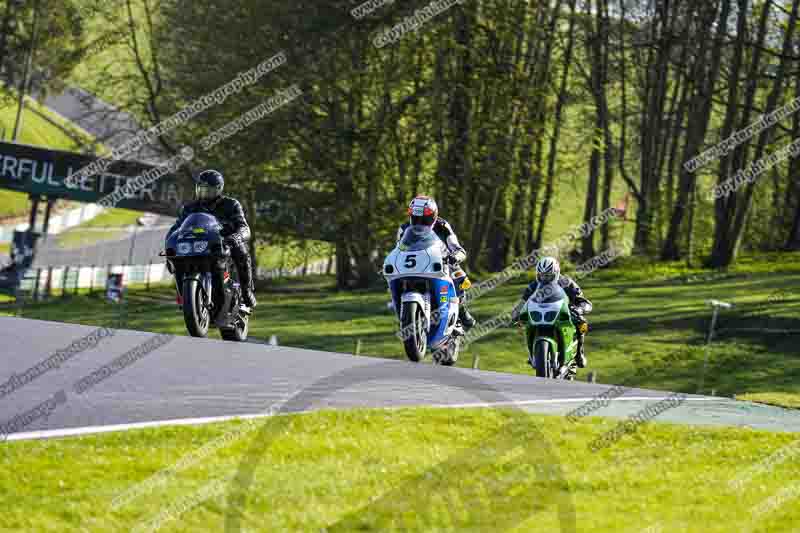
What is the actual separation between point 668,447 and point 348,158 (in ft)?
105

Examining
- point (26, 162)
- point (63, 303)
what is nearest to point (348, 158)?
point (63, 303)

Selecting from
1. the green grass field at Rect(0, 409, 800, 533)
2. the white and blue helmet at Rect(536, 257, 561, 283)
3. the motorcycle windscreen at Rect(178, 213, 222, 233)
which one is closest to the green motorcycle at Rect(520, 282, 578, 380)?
the white and blue helmet at Rect(536, 257, 561, 283)

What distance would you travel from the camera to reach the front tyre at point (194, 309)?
48.3 ft

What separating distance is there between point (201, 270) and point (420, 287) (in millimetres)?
2566

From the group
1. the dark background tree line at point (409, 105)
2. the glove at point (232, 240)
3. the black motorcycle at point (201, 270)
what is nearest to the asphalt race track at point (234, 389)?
the black motorcycle at point (201, 270)

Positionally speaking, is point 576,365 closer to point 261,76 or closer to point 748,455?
point 748,455

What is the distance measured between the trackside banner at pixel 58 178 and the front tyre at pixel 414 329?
35961mm

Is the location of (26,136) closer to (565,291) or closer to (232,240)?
(565,291)

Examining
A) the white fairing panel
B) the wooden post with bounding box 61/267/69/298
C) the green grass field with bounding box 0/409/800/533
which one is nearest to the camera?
the green grass field with bounding box 0/409/800/533

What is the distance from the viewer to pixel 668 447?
9.34 metres

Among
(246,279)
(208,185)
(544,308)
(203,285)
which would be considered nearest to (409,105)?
(544,308)

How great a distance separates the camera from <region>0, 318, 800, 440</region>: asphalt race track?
29.4 ft

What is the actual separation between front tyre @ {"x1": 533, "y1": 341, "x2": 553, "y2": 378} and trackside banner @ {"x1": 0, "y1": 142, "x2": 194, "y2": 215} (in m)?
35.0

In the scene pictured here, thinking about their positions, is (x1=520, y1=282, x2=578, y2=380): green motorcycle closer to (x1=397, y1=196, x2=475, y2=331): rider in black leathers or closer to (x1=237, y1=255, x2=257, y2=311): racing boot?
(x1=397, y1=196, x2=475, y2=331): rider in black leathers
